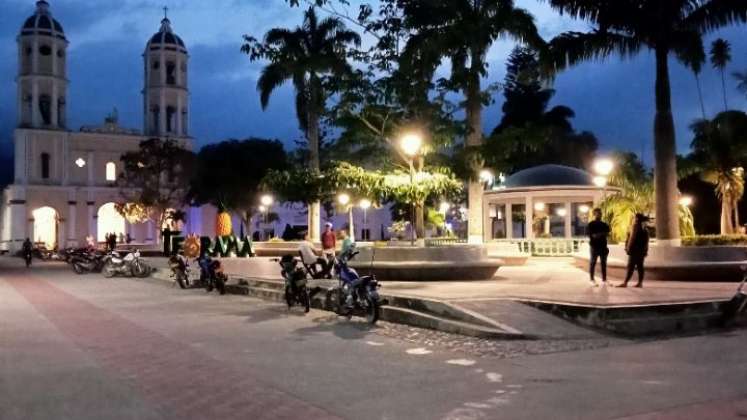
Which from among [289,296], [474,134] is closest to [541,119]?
[474,134]

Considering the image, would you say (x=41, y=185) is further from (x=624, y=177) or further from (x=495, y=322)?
(x=495, y=322)

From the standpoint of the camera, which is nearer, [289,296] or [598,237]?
[289,296]

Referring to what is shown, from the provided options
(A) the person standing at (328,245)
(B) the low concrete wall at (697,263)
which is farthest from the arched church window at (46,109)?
(B) the low concrete wall at (697,263)

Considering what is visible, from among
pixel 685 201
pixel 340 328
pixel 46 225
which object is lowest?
pixel 340 328

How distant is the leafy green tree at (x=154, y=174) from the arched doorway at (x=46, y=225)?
13.6m

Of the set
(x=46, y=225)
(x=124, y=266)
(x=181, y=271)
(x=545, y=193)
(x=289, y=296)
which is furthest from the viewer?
(x=46, y=225)

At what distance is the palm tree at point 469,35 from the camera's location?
19453mm

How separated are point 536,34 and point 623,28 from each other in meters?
3.25

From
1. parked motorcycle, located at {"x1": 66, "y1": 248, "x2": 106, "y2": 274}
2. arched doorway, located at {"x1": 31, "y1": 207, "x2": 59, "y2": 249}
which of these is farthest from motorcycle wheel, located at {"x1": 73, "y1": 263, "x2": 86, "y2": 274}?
arched doorway, located at {"x1": 31, "y1": 207, "x2": 59, "y2": 249}

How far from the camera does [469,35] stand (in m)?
19.2

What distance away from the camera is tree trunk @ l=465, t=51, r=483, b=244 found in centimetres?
2017

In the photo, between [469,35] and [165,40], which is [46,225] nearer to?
[165,40]

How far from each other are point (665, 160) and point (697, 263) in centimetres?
236

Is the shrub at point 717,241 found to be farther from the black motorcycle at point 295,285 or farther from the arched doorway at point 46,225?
the arched doorway at point 46,225
